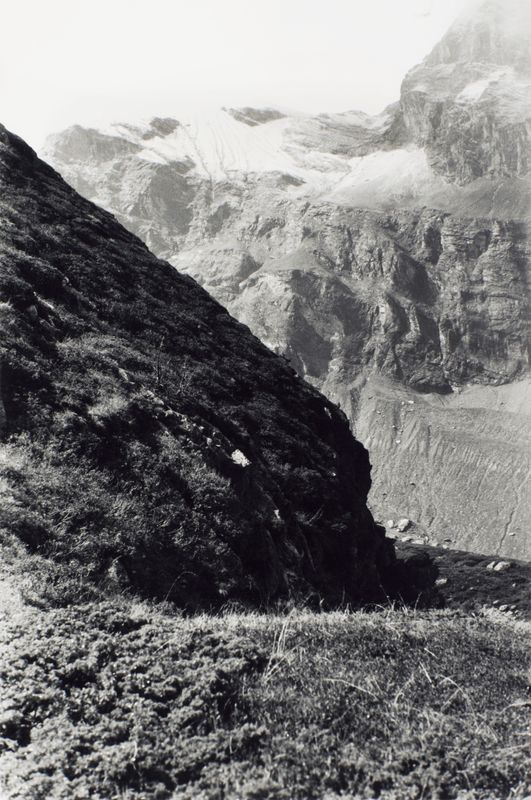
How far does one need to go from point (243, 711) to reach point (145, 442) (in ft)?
24.4

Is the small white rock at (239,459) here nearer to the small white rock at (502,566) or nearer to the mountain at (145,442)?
the mountain at (145,442)

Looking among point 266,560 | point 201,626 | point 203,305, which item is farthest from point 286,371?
point 201,626

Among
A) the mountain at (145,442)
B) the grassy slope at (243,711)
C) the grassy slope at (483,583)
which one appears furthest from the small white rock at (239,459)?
the grassy slope at (483,583)

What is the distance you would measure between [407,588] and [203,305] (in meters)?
14.3

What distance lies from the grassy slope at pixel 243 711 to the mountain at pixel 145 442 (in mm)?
1260

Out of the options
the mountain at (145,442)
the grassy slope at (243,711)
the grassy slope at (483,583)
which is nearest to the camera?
the grassy slope at (243,711)

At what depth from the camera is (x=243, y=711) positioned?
598cm

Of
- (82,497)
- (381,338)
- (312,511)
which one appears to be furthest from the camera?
(381,338)

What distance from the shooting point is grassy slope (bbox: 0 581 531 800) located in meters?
5.20

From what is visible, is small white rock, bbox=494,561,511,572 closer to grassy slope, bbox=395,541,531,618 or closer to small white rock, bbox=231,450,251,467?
grassy slope, bbox=395,541,531,618

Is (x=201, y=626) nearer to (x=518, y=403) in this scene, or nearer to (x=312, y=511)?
(x=312, y=511)

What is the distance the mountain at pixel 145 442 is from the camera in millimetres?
9555

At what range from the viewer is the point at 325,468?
2227 cm

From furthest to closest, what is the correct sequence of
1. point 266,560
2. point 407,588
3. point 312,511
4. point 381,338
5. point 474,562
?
point 381,338 < point 474,562 < point 407,588 < point 312,511 < point 266,560
